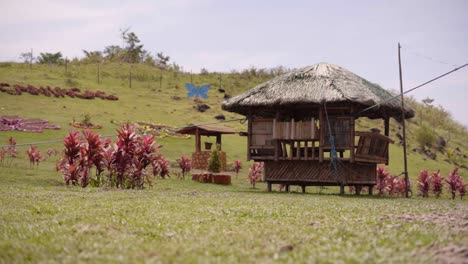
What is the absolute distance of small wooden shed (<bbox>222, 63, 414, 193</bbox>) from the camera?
1994 centimetres

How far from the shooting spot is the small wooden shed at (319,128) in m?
19.9

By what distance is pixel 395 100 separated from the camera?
73.1 feet

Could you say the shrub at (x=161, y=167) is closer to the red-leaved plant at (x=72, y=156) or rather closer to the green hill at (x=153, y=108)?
the green hill at (x=153, y=108)

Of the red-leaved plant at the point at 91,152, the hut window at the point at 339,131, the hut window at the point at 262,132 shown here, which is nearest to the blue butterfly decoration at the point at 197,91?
the hut window at the point at 262,132

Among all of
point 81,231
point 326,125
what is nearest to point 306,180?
point 326,125

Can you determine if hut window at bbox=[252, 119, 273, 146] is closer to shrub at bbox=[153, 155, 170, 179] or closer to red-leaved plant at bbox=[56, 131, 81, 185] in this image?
shrub at bbox=[153, 155, 170, 179]

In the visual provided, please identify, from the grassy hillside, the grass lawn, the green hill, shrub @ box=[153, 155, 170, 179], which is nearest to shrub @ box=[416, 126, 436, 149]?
the green hill

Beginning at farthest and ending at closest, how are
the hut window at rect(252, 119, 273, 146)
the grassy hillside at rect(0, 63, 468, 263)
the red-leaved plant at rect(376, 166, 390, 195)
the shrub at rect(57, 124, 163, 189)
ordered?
the red-leaved plant at rect(376, 166, 390, 195), the hut window at rect(252, 119, 273, 146), the shrub at rect(57, 124, 163, 189), the grassy hillside at rect(0, 63, 468, 263)

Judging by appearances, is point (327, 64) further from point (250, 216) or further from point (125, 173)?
point (250, 216)

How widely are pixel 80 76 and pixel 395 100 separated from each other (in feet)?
141

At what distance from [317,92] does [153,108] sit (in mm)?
30595

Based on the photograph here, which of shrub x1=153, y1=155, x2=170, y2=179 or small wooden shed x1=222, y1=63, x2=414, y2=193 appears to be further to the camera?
shrub x1=153, y1=155, x2=170, y2=179

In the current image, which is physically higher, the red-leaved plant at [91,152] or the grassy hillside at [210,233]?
the red-leaved plant at [91,152]

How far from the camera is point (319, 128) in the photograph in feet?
66.1
